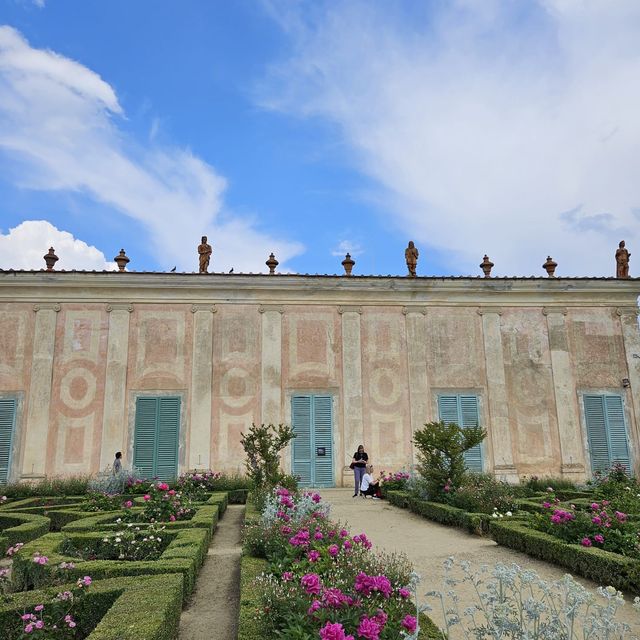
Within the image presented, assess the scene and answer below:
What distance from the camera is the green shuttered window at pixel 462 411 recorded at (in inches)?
659

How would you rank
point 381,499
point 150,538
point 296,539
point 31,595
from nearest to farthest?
1. point 31,595
2. point 296,539
3. point 150,538
4. point 381,499

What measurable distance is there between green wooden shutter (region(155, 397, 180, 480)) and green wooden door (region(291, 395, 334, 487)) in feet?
10.6

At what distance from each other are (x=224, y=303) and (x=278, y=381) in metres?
2.84

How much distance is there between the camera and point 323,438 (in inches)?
647

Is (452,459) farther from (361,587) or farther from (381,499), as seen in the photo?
(361,587)

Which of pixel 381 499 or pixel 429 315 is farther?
pixel 429 315

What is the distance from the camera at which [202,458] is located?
52.0 feet

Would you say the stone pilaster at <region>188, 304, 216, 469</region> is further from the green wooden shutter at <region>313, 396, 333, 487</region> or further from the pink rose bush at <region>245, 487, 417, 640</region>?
the pink rose bush at <region>245, 487, 417, 640</region>

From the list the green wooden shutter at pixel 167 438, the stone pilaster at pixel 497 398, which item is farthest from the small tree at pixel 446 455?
the green wooden shutter at pixel 167 438

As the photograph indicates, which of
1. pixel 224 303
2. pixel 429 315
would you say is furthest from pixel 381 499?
pixel 224 303

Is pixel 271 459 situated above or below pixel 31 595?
above

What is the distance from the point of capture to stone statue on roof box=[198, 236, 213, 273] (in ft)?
56.7

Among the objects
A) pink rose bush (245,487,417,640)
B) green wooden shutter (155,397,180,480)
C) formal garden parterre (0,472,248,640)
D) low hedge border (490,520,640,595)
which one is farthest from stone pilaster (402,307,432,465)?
pink rose bush (245,487,417,640)

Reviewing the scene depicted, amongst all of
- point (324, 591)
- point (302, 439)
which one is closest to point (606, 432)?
point (302, 439)
